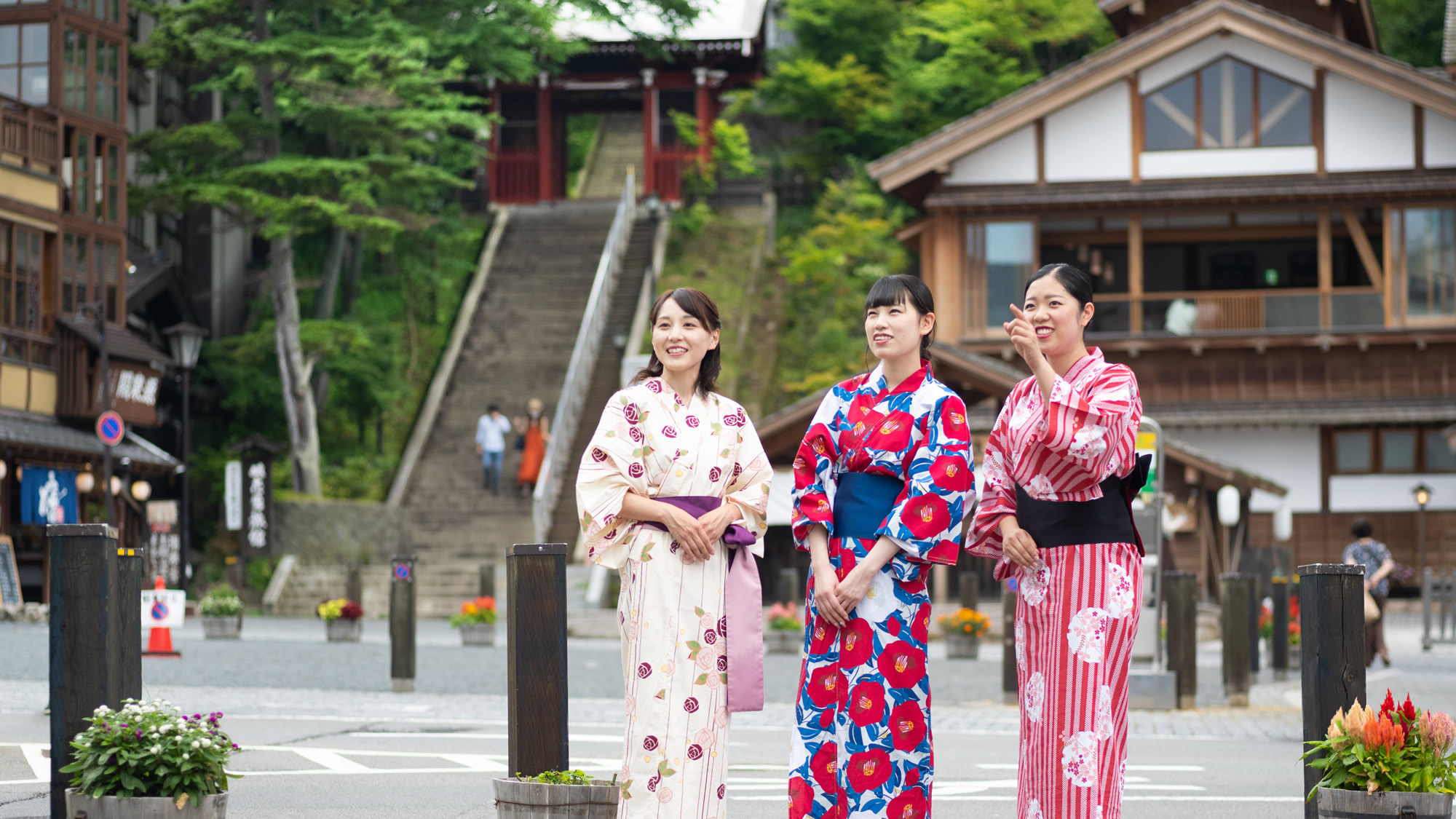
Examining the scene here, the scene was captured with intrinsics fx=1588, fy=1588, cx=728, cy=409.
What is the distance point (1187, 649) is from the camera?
1338cm

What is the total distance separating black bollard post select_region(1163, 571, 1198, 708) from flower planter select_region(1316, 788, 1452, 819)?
787 cm

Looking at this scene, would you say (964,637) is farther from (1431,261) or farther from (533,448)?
(1431,261)

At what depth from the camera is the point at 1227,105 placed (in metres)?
28.7

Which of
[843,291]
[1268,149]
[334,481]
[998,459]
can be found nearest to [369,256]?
[334,481]

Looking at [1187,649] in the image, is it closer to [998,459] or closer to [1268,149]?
[998,459]

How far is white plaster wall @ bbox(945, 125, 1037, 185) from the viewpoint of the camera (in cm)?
2883

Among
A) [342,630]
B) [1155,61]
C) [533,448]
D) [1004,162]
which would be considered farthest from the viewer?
[1004,162]

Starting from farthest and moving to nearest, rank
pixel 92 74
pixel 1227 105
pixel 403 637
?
pixel 1227 105, pixel 92 74, pixel 403 637

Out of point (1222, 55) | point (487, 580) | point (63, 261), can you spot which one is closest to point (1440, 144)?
point (1222, 55)

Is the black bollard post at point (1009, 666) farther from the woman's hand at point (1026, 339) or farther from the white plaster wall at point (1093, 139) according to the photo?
the white plaster wall at point (1093, 139)

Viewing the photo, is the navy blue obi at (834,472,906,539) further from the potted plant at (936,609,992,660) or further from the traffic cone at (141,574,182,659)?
the potted plant at (936,609,992,660)

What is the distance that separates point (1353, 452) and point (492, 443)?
1550 centimetres

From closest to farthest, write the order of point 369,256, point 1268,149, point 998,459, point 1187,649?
1. point 998,459
2. point 1187,649
3. point 1268,149
4. point 369,256

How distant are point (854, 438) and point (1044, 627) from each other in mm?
884
